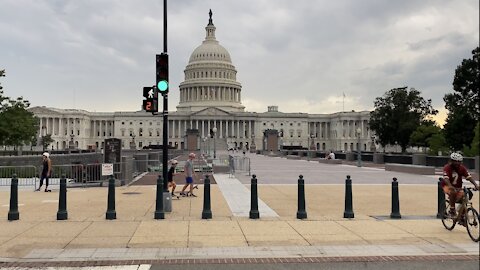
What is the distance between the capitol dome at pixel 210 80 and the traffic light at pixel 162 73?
174583mm

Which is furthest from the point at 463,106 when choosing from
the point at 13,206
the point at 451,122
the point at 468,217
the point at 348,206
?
the point at 13,206

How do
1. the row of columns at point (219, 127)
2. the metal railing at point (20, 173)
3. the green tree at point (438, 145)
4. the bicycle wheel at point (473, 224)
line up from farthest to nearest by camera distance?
the row of columns at point (219, 127) → the green tree at point (438, 145) → the metal railing at point (20, 173) → the bicycle wheel at point (473, 224)

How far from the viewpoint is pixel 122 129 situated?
200 m

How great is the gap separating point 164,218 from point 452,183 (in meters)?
7.26

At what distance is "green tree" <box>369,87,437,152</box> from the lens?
96.2 metres

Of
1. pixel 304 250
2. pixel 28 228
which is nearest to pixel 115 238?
pixel 28 228

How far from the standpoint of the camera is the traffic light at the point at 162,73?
14898mm

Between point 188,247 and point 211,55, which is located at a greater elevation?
point 211,55

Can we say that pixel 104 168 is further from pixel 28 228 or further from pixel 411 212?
pixel 411 212

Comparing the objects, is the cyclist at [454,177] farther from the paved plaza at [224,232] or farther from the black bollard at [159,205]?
the black bollard at [159,205]

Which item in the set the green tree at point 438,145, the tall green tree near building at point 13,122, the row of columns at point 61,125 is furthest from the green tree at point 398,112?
the row of columns at point 61,125

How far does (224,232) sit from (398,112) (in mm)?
90647

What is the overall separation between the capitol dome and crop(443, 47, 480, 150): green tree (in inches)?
5126

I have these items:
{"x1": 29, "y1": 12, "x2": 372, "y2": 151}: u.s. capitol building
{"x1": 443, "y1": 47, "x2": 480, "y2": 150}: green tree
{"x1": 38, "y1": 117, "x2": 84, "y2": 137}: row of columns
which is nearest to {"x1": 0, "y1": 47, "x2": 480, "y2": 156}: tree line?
{"x1": 443, "y1": 47, "x2": 480, "y2": 150}: green tree
